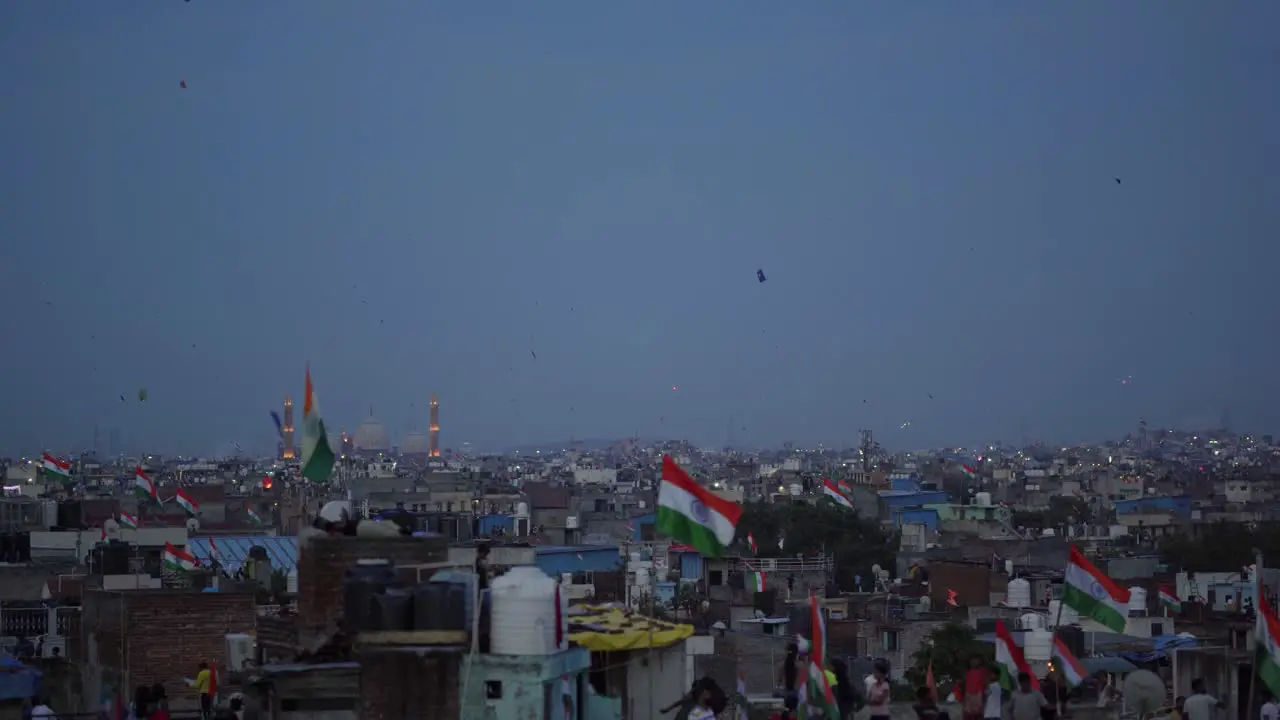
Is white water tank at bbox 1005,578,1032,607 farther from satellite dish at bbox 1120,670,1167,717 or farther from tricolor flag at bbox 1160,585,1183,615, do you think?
satellite dish at bbox 1120,670,1167,717

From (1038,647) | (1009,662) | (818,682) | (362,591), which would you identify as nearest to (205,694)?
(362,591)

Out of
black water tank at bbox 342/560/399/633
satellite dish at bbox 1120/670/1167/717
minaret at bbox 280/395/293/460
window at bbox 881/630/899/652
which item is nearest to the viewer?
black water tank at bbox 342/560/399/633

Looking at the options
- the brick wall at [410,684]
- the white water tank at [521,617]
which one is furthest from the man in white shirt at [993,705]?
the brick wall at [410,684]

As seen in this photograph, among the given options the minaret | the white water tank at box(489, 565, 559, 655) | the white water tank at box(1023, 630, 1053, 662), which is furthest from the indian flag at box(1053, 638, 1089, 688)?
the minaret

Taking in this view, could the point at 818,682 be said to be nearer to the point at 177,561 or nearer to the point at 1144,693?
the point at 1144,693

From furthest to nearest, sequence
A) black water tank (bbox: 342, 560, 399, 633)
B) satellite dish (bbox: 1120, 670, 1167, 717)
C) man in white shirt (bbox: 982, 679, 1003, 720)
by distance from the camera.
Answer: satellite dish (bbox: 1120, 670, 1167, 717) → man in white shirt (bbox: 982, 679, 1003, 720) → black water tank (bbox: 342, 560, 399, 633)

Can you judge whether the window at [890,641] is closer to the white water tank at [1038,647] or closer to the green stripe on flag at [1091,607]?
the white water tank at [1038,647]

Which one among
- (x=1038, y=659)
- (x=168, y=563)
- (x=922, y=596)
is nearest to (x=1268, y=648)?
(x=1038, y=659)

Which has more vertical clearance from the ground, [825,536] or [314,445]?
[314,445]
